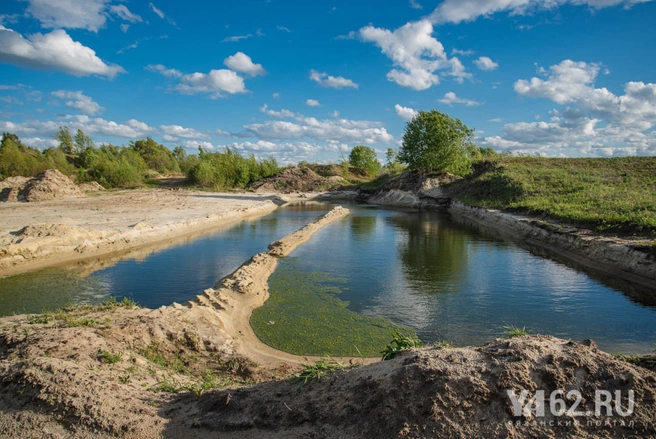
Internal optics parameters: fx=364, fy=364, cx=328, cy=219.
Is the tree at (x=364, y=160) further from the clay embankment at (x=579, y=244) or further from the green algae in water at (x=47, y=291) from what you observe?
the green algae in water at (x=47, y=291)

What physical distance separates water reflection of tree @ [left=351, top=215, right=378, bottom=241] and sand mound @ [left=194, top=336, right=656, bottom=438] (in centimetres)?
2031

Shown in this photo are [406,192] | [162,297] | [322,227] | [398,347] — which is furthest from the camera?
[406,192]

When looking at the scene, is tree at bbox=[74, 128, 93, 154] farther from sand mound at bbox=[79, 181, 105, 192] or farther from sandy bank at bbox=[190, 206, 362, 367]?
sandy bank at bbox=[190, 206, 362, 367]

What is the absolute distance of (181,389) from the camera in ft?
19.3

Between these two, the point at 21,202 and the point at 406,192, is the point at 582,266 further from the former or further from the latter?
the point at 21,202

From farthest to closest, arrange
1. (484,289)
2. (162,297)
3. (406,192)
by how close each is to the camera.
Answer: (406,192) < (484,289) < (162,297)

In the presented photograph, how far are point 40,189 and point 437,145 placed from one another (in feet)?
157

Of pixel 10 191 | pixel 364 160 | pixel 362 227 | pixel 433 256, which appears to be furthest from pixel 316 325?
pixel 364 160

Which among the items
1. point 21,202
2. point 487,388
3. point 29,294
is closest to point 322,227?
point 29,294

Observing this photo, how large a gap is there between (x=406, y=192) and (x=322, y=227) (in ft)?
88.9

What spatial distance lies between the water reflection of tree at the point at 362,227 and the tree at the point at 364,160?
5487 centimetres

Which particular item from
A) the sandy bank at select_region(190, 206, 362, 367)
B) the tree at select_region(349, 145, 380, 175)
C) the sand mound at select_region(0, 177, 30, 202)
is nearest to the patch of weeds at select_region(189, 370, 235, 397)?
the sandy bank at select_region(190, 206, 362, 367)

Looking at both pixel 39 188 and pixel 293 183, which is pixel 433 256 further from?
pixel 293 183

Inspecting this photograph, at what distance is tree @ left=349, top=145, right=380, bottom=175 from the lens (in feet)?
300
